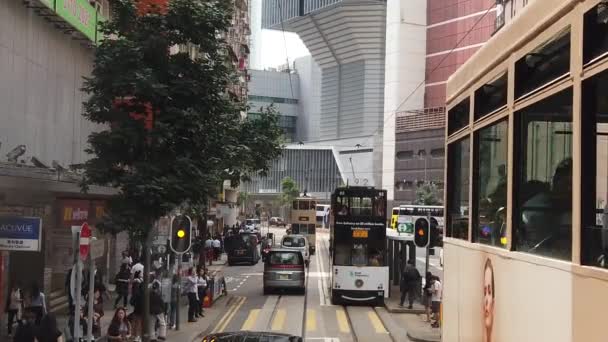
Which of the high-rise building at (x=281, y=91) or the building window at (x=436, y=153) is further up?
the high-rise building at (x=281, y=91)

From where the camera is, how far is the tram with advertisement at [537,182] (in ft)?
9.07

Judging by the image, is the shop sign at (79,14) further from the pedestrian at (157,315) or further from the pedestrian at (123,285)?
the pedestrian at (157,315)

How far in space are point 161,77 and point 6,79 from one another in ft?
13.7

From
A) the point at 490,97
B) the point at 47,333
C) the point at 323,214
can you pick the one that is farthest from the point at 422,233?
the point at 323,214

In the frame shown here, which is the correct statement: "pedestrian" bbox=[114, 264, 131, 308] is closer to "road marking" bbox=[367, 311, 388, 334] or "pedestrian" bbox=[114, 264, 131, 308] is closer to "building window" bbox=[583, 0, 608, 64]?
"road marking" bbox=[367, 311, 388, 334]

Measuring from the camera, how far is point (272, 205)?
13675 centimetres

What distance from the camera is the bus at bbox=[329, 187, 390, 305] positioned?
25.8m

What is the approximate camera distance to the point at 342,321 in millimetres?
22156

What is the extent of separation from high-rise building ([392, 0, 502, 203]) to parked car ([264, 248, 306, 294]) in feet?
192

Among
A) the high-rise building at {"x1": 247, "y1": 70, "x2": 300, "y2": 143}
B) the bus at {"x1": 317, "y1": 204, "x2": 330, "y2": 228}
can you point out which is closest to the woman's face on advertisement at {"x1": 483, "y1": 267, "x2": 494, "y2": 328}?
the bus at {"x1": 317, "y1": 204, "x2": 330, "y2": 228}

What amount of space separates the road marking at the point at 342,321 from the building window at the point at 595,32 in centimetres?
1778

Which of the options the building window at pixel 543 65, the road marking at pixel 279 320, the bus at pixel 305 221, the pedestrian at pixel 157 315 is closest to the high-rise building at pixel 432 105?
the bus at pixel 305 221

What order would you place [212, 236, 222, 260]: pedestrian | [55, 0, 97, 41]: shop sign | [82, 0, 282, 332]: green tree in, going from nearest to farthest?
[82, 0, 282, 332]: green tree → [55, 0, 97, 41]: shop sign → [212, 236, 222, 260]: pedestrian

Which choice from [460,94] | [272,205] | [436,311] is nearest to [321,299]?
[436,311]
